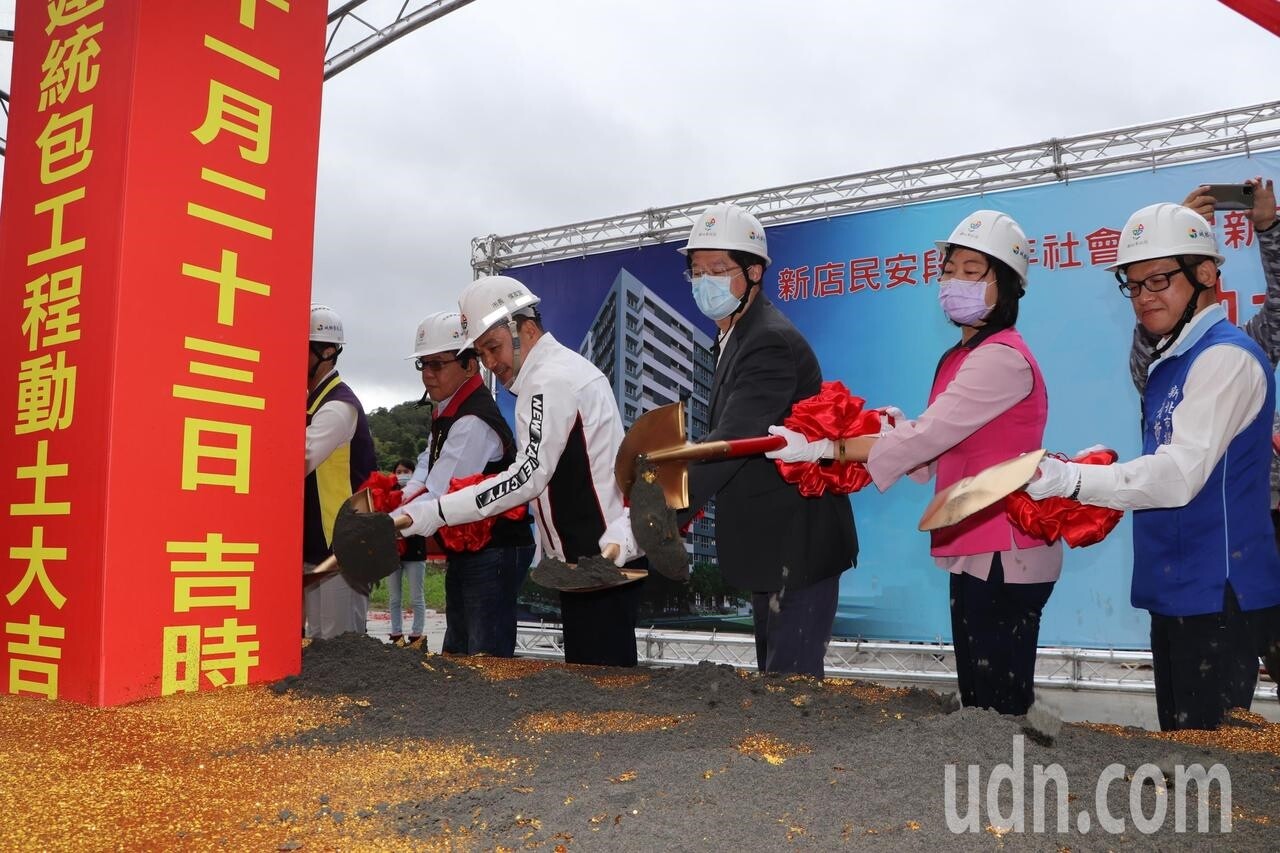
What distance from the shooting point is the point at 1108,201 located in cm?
617

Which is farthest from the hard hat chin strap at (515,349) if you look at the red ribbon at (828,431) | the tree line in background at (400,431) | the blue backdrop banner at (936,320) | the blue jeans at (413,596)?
the tree line in background at (400,431)

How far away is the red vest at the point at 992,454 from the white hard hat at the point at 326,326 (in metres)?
3.07

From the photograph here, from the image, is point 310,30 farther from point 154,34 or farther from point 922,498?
point 922,498

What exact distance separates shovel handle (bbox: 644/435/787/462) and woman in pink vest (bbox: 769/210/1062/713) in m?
0.06

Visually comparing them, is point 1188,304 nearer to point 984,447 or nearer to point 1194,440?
point 1194,440

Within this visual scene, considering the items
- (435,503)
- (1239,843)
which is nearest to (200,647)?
(435,503)

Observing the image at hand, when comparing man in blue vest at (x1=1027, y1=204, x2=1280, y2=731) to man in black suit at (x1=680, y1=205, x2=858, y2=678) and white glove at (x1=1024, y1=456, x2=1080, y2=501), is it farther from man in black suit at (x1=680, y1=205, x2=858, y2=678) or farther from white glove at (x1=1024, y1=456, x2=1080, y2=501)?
man in black suit at (x1=680, y1=205, x2=858, y2=678)

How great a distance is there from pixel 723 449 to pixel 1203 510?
1.17m

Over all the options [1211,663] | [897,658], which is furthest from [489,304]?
[897,658]

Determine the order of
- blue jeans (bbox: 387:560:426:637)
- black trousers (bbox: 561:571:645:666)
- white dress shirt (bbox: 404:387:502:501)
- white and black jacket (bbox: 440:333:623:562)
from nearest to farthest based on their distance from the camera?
white and black jacket (bbox: 440:333:623:562)
black trousers (bbox: 561:571:645:666)
white dress shirt (bbox: 404:387:502:501)
blue jeans (bbox: 387:560:426:637)

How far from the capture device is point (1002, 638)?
95.6 inches

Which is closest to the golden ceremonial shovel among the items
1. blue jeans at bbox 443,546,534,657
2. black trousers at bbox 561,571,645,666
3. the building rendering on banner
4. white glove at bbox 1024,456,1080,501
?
white glove at bbox 1024,456,1080,501

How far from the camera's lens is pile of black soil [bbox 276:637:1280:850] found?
4.79 ft

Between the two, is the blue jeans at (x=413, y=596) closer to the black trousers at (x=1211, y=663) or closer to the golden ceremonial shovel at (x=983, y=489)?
→ the golden ceremonial shovel at (x=983, y=489)
